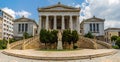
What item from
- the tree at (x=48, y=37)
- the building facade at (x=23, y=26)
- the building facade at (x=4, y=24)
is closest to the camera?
the tree at (x=48, y=37)

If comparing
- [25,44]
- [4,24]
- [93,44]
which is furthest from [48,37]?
[4,24]

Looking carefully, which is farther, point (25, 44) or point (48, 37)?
point (25, 44)

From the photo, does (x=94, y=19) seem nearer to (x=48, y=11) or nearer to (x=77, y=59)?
(x=48, y=11)

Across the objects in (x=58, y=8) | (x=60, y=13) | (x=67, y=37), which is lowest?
(x=67, y=37)

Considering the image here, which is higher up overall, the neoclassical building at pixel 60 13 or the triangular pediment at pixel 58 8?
the triangular pediment at pixel 58 8

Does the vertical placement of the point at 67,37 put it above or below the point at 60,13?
below

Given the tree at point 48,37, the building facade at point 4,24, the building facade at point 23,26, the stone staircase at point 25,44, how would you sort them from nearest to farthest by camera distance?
1. the stone staircase at point 25,44
2. the tree at point 48,37
3. the building facade at point 23,26
4. the building facade at point 4,24

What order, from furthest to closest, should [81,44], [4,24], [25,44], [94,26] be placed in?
[4,24]
[94,26]
[81,44]
[25,44]

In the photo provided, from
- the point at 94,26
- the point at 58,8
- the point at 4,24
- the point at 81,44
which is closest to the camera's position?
the point at 81,44

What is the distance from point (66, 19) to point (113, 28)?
27.2 metres

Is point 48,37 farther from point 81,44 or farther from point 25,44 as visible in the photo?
point 81,44

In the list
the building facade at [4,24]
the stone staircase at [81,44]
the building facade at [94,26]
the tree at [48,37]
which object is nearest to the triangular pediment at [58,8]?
the building facade at [94,26]

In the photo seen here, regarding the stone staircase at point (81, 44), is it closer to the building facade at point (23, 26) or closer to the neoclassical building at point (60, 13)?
the neoclassical building at point (60, 13)

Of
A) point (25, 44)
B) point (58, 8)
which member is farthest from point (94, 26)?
point (25, 44)
